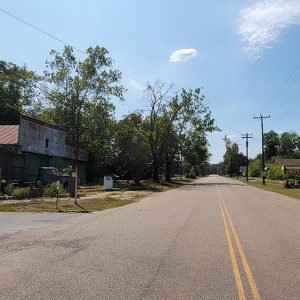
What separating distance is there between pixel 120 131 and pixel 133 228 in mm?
50795

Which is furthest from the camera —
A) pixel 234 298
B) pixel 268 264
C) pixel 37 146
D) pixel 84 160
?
pixel 84 160

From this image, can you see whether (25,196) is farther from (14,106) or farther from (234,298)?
(14,106)

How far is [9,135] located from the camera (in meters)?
38.8

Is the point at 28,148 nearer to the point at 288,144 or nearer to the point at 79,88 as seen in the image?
the point at 79,88

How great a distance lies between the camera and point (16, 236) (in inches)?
519

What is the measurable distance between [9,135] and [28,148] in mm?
1900

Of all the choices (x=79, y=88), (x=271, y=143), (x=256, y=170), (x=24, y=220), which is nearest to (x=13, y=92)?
(x=79, y=88)

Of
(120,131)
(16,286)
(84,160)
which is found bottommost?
(16,286)

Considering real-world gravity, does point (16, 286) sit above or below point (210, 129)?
below

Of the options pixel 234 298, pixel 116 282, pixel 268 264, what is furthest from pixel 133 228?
pixel 234 298

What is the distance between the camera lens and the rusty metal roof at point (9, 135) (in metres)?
37.2

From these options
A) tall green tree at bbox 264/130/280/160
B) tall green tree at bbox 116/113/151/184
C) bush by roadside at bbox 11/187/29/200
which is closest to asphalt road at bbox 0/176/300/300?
bush by roadside at bbox 11/187/29/200

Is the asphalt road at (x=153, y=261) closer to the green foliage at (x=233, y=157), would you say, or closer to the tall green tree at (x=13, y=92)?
the tall green tree at (x=13, y=92)

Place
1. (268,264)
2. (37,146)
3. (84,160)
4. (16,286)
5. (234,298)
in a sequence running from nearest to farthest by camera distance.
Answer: (234,298) < (16,286) < (268,264) < (37,146) < (84,160)
